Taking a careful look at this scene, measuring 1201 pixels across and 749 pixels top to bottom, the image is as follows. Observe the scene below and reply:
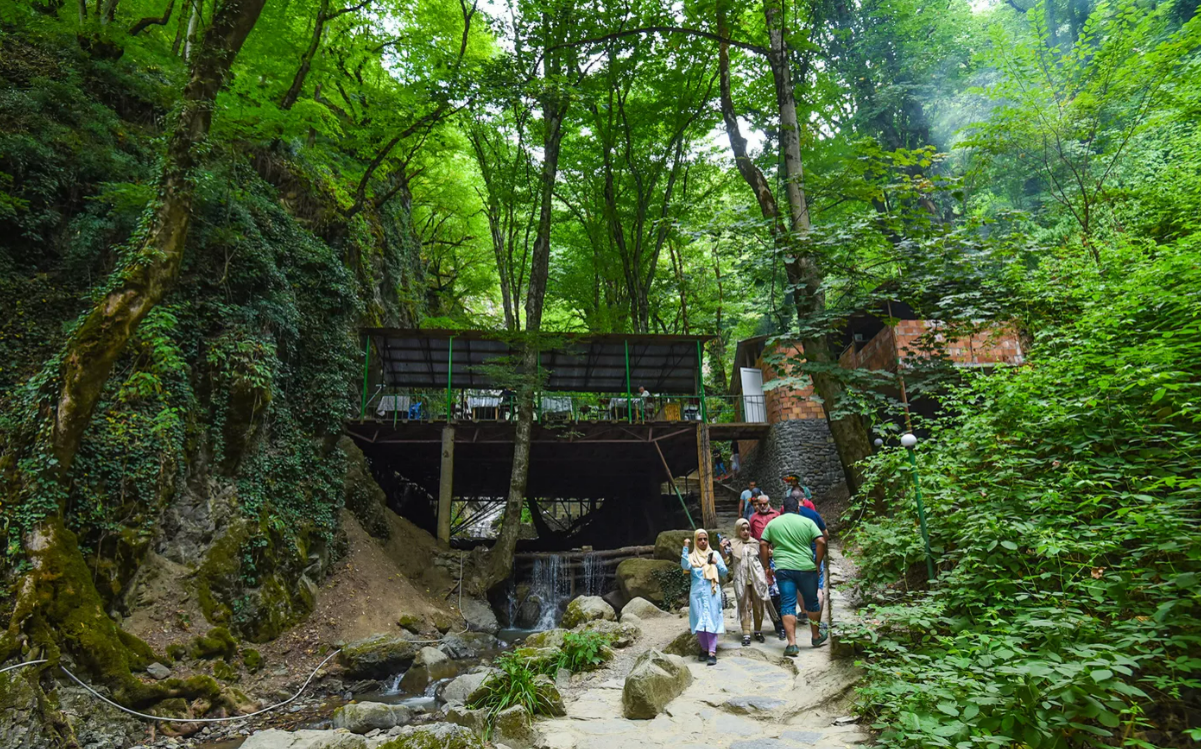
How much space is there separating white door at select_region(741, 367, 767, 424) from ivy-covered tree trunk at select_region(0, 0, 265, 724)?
16.8m

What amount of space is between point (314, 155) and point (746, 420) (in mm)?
15194

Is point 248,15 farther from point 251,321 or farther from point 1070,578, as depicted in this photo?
point 1070,578

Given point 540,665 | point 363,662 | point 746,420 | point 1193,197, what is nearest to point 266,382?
point 363,662

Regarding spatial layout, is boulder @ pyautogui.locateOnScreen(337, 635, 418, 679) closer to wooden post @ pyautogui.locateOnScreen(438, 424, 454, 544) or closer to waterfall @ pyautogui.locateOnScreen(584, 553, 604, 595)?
wooden post @ pyautogui.locateOnScreen(438, 424, 454, 544)

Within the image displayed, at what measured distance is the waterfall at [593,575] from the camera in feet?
48.1

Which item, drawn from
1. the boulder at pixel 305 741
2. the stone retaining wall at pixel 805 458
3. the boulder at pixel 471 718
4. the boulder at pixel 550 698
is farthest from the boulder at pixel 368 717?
the stone retaining wall at pixel 805 458

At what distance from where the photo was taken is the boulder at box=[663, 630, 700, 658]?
661cm

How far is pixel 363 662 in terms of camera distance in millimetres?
9336

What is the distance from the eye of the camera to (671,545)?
12.5 metres

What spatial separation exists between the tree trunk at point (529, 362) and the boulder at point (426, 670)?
12.4 feet

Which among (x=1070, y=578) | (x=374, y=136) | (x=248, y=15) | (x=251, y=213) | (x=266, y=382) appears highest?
(x=374, y=136)

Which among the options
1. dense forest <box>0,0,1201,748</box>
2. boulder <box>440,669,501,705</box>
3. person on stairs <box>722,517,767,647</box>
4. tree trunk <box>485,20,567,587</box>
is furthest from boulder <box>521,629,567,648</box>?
tree trunk <box>485,20,567,587</box>

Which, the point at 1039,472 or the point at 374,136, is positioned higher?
the point at 374,136

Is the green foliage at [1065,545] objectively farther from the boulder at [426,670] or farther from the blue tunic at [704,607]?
the boulder at [426,670]
